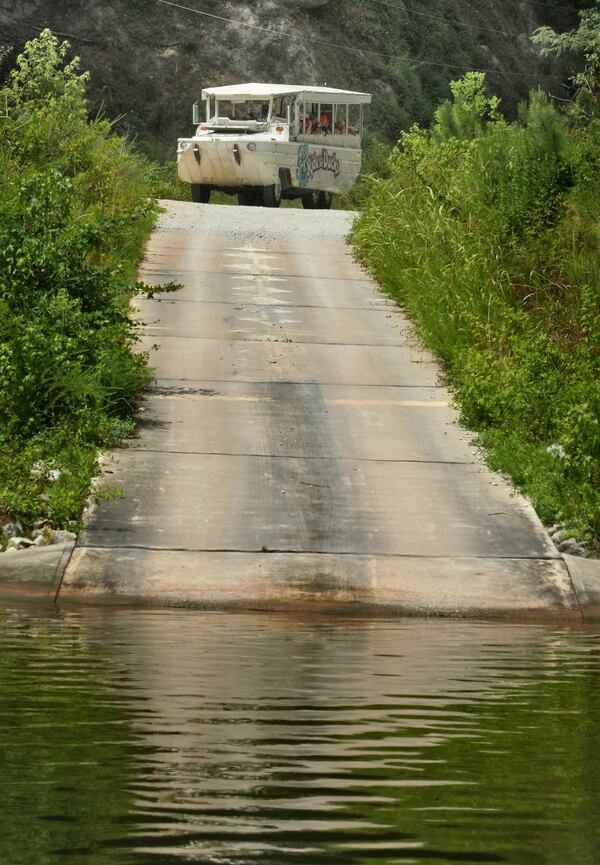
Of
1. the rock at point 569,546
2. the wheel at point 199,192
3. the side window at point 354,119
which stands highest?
the rock at point 569,546

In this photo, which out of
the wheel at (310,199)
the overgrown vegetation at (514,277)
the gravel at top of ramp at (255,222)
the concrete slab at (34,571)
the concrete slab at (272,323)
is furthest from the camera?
the wheel at (310,199)

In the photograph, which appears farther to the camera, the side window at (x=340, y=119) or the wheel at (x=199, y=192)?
the side window at (x=340, y=119)

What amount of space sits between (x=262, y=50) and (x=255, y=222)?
24.8 m

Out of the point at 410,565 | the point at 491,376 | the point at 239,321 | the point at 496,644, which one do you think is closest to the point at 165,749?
the point at 496,644

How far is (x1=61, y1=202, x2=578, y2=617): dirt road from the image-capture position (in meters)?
9.30

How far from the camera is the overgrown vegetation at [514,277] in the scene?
11.4m

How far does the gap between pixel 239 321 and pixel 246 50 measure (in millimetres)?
33498

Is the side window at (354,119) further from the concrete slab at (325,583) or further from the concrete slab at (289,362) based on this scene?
the concrete slab at (325,583)

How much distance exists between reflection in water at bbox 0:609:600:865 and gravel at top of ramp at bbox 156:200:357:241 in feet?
54.4

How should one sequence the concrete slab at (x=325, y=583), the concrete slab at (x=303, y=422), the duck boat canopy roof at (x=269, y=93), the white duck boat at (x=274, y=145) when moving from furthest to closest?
the duck boat canopy roof at (x=269, y=93) < the white duck boat at (x=274, y=145) < the concrete slab at (x=303, y=422) < the concrete slab at (x=325, y=583)

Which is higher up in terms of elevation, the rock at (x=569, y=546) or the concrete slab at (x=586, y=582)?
the concrete slab at (x=586, y=582)

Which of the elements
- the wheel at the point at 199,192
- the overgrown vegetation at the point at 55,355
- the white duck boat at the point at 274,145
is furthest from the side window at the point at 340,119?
the overgrown vegetation at the point at 55,355

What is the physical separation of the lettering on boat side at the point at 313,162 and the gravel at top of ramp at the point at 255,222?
4.71 m

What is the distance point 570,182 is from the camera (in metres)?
17.0
